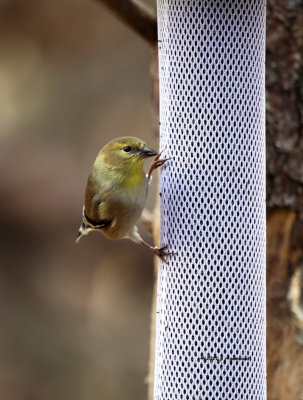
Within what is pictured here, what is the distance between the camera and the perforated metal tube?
4.04 m

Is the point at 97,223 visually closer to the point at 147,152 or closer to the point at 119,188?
the point at 119,188

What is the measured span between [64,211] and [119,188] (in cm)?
674

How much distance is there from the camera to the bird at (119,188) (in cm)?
449

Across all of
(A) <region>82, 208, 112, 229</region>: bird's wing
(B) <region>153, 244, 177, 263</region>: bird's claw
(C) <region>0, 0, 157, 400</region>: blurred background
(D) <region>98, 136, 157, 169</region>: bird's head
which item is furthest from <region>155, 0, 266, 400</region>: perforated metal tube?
(C) <region>0, 0, 157, 400</region>: blurred background

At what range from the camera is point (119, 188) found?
4.54 m

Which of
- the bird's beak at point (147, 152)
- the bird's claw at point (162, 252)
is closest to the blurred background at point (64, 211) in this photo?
the bird's beak at point (147, 152)

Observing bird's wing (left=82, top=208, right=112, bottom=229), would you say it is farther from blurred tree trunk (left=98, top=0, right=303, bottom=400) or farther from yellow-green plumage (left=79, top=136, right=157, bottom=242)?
blurred tree trunk (left=98, top=0, right=303, bottom=400)

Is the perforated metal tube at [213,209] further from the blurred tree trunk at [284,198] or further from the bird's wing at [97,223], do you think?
the blurred tree trunk at [284,198]

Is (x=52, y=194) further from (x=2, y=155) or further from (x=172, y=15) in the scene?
(x=172, y=15)

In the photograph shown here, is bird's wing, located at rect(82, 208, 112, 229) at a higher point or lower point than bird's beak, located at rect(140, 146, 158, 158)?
lower

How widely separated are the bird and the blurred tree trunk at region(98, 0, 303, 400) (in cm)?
98

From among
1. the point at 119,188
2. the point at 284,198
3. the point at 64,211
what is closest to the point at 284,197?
the point at 284,198

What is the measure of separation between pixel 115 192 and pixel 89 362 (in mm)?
6652

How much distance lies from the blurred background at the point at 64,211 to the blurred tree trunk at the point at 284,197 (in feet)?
18.4
